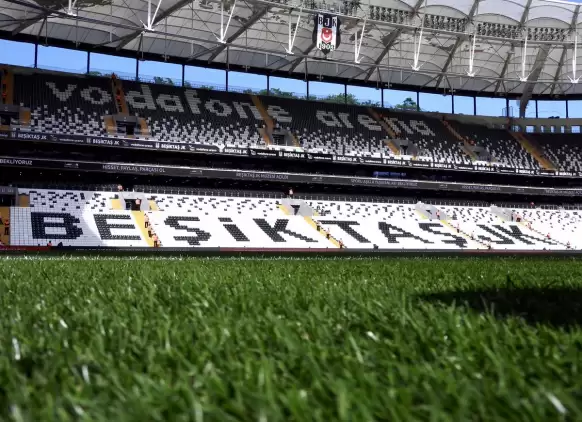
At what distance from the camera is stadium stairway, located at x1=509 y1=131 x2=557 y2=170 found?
5320cm

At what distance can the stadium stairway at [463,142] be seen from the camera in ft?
169

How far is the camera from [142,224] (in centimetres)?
3519

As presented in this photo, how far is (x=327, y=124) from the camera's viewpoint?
49.4 meters

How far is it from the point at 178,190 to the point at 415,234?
15.4 meters

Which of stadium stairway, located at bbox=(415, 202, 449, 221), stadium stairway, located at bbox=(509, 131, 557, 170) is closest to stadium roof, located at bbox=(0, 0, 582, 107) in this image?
stadium stairway, located at bbox=(509, 131, 557, 170)

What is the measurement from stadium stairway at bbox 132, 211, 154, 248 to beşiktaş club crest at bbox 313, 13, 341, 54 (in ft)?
45.1

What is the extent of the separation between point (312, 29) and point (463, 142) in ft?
59.8

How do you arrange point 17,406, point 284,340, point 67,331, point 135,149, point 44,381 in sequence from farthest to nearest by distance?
point 135,149 < point 67,331 < point 284,340 < point 44,381 < point 17,406

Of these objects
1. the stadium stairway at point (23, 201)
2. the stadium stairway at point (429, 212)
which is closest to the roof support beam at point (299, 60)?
the stadium stairway at point (429, 212)

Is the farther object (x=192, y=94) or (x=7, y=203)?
(x=192, y=94)

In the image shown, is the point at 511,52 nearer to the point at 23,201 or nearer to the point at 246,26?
the point at 246,26

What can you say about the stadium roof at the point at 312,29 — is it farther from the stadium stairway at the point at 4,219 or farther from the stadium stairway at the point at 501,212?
the stadium stairway at the point at 4,219

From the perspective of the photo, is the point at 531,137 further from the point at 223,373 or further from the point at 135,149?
the point at 223,373

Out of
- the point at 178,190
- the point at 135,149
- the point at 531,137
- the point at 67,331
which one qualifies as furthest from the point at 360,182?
the point at 67,331
